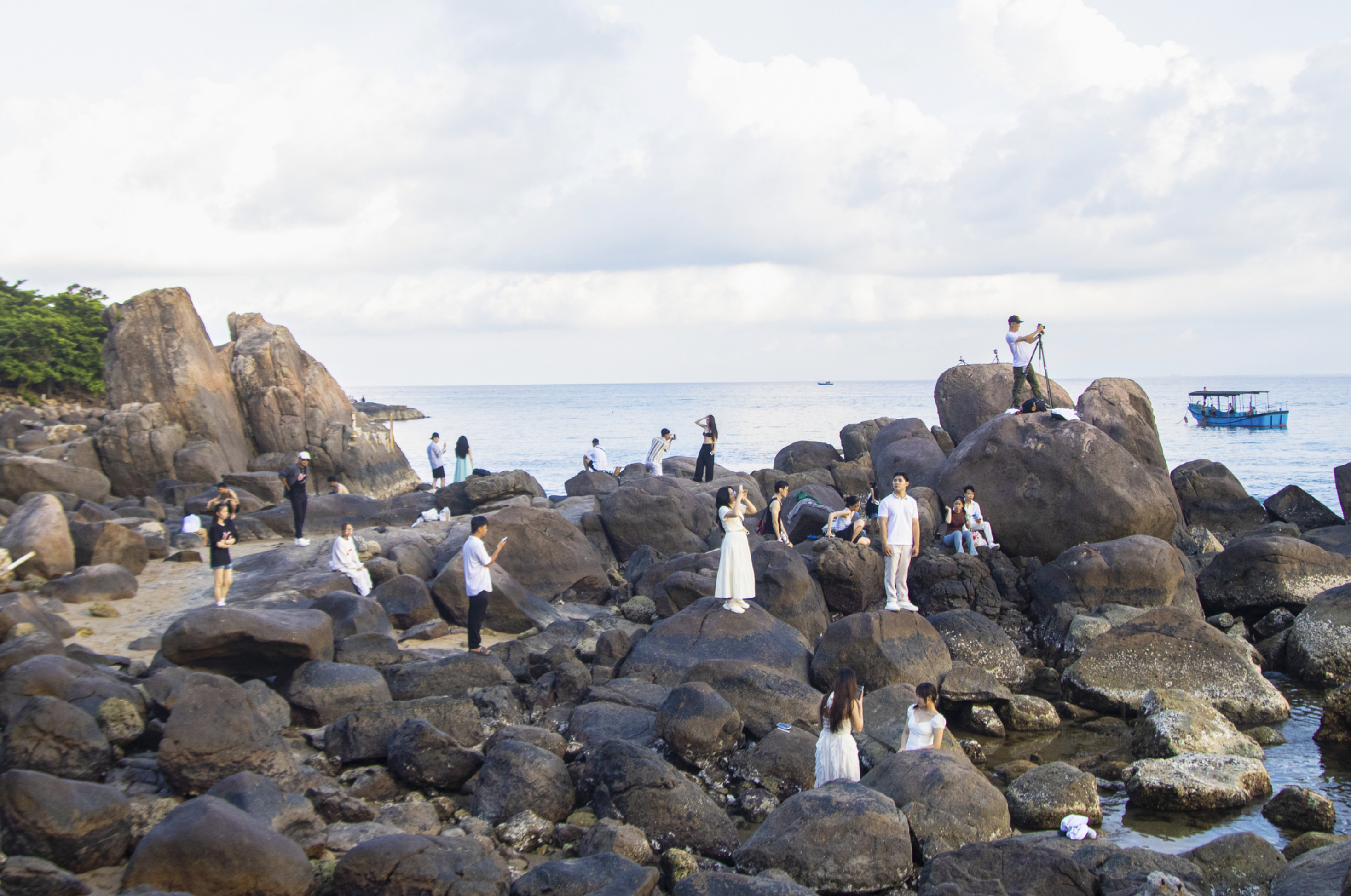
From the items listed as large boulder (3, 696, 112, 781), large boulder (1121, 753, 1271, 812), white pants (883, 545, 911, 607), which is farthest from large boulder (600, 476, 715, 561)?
large boulder (3, 696, 112, 781)

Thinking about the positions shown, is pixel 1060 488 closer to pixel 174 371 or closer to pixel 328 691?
pixel 328 691

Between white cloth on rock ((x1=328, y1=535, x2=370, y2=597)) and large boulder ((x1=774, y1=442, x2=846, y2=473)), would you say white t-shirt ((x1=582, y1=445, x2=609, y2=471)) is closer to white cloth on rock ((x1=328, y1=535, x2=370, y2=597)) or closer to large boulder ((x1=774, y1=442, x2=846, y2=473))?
large boulder ((x1=774, y1=442, x2=846, y2=473))

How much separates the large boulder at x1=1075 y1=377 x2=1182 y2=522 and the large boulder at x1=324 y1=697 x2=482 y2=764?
1632 cm

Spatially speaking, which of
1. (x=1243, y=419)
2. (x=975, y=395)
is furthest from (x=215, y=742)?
(x=1243, y=419)

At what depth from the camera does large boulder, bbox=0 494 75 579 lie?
1623 centimetres

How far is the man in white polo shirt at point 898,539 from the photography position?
47.5 ft

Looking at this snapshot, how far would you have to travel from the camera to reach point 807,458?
29125 mm

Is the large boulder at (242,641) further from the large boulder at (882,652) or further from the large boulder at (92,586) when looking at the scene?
the large boulder at (882,652)

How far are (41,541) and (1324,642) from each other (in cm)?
2085

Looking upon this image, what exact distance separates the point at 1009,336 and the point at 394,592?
11.8 meters

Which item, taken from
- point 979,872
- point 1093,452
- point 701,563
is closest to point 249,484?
point 701,563

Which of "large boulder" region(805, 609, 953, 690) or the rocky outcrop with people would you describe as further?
"large boulder" region(805, 609, 953, 690)

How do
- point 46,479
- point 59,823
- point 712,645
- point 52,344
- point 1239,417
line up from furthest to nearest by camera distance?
point 1239,417 → point 52,344 → point 46,479 → point 712,645 → point 59,823

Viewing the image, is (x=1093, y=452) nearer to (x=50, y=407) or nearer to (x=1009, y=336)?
(x=1009, y=336)
